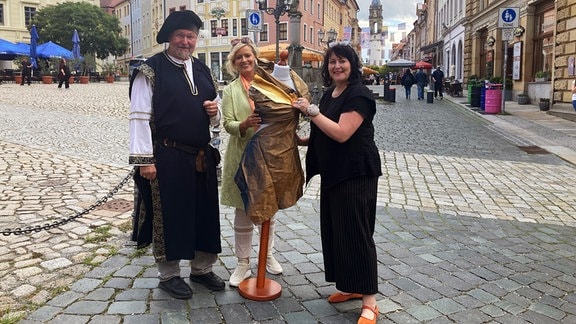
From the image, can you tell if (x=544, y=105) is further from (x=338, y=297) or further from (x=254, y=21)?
(x=338, y=297)

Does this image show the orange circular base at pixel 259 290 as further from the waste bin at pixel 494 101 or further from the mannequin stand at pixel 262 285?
the waste bin at pixel 494 101

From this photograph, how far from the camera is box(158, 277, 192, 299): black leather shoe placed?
11.9 ft

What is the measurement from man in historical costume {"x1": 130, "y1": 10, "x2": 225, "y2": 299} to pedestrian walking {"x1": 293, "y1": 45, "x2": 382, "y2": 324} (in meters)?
0.81

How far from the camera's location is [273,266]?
416 cm

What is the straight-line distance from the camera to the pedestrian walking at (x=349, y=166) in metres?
3.11

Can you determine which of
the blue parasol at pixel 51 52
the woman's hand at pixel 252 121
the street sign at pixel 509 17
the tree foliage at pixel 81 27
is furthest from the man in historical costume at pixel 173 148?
the tree foliage at pixel 81 27

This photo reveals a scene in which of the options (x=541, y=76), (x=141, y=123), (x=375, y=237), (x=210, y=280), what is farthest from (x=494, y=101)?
(x=141, y=123)

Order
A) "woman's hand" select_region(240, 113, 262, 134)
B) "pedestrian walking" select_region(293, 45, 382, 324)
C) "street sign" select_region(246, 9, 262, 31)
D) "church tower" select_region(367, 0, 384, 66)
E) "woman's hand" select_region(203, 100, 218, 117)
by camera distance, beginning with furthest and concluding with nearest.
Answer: "church tower" select_region(367, 0, 384, 66) → "street sign" select_region(246, 9, 262, 31) → "woman's hand" select_region(203, 100, 218, 117) → "woman's hand" select_region(240, 113, 262, 134) → "pedestrian walking" select_region(293, 45, 382, 324)

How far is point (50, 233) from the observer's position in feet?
16.7

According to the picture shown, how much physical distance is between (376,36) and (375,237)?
4583 inches

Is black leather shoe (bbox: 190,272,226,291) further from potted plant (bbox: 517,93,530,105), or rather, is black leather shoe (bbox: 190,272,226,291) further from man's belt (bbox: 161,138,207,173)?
potted plant (bbox: 517,93,530,105)

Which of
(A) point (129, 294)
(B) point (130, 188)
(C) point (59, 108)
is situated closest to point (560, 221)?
(A) point (129, 294)

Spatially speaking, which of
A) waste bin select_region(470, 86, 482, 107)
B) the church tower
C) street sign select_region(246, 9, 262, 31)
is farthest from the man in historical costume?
the church tower

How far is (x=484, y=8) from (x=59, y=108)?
74.7ft
